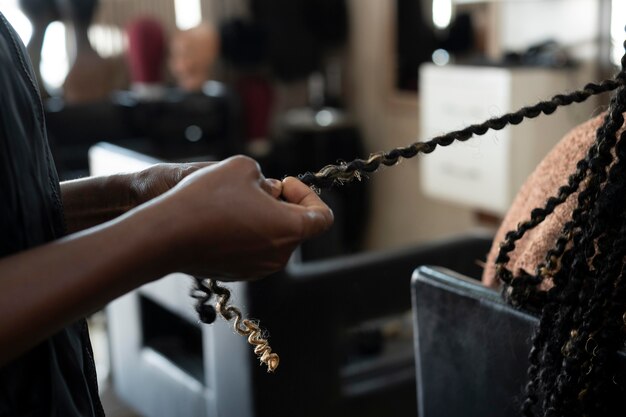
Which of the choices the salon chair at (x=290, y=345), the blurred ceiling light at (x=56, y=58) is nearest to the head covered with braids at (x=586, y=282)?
the salon chair at (x=290, y=345)

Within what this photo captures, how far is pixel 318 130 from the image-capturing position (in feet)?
11.5

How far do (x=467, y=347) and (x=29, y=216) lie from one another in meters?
0.51

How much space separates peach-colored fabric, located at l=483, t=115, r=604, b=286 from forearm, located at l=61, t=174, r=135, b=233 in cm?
38

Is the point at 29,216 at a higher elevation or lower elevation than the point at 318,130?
higher

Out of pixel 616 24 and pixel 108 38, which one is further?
pixel 108 38

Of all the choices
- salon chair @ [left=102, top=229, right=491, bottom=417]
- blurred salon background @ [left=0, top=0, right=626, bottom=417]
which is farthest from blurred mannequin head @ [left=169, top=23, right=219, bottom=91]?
salon chair @ [left=102, top=229, right=491, bottom=417]

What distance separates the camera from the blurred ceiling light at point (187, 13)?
3.76m

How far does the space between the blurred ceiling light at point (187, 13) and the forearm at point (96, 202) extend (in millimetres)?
3201

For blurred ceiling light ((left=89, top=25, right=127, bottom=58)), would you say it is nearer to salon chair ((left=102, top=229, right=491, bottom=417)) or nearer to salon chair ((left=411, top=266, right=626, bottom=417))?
salon chair ((left=102, top=229, right=491, bottom=417))

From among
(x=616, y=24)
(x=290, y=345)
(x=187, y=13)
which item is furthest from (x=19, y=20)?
(x=290, y=345)

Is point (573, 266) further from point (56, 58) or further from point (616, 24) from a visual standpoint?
point (56, 58)

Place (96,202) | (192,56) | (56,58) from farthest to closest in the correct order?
(56,58) → (192,56) → (96,202)

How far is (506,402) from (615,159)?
0.26 meters

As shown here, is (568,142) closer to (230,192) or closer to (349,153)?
(230,192)
